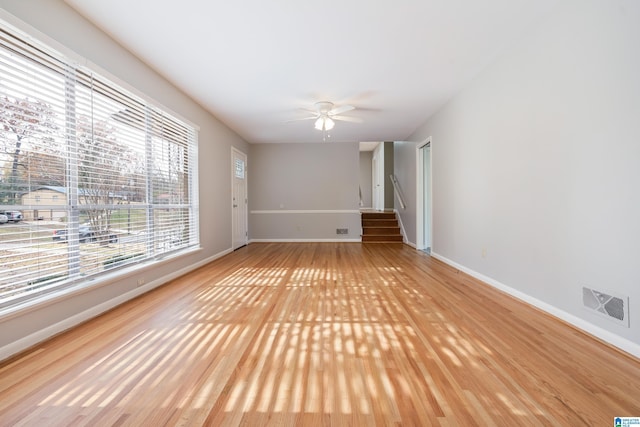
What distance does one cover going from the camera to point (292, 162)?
24.7 ft

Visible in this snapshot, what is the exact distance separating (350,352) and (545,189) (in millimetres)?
2161

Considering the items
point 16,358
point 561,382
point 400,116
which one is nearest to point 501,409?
point 561,382

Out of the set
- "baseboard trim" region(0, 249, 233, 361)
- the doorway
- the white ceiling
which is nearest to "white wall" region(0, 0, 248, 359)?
"baseboard trim" region(0, 249, 233, 361)

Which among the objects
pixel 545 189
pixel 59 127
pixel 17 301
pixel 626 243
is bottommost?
pixel 17 301

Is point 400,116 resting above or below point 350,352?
above

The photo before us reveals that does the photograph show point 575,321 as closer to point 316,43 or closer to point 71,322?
point 316,43

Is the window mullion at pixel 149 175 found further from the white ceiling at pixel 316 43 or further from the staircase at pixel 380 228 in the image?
the staircase at pixel 380 228

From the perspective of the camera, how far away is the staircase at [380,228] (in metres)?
7.30

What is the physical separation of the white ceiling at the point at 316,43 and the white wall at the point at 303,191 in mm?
3037

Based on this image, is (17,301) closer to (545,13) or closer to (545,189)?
(545,189)

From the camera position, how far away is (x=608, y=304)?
6.29ft

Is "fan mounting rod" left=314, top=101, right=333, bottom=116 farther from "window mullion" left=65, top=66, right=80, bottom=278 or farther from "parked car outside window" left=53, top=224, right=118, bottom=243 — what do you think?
"parked car outside window" left=53, top=224, right=118, bottom=243

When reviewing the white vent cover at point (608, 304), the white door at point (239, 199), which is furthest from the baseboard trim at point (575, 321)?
the white door at point (239, 199)

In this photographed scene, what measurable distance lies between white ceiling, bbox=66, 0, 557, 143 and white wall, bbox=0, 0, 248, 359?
133 millimetres
